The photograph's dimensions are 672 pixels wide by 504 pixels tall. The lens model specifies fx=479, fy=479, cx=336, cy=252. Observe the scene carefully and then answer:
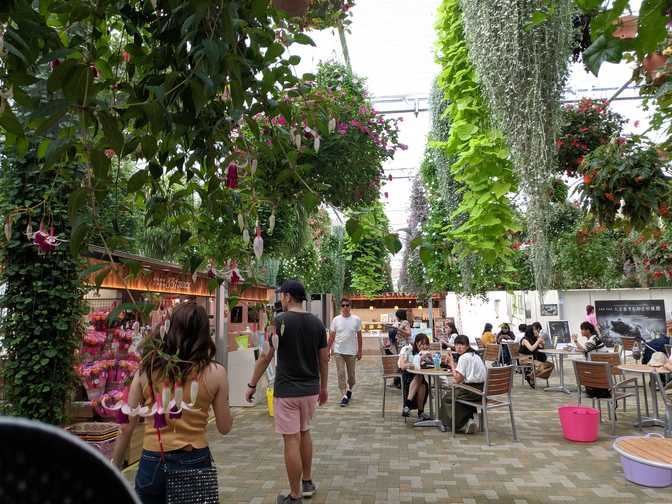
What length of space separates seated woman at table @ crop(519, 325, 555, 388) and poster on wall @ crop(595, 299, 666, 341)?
427 centimetres

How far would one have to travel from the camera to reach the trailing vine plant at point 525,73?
3.44m

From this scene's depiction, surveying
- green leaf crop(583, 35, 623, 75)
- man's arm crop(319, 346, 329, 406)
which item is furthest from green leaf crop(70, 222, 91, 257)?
man's arm crop(319, 346, 329, 406)

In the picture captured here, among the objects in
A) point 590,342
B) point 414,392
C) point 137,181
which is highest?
point 137,181

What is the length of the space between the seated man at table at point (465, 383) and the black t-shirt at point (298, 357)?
258 centimetres

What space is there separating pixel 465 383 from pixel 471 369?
0.60 ft

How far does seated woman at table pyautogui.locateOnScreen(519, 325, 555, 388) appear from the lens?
29.3 feet

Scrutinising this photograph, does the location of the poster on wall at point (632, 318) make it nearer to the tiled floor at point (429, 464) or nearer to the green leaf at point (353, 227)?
the tiled floor at point (429, 464)

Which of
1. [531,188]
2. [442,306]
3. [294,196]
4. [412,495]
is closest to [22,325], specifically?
[294,196]

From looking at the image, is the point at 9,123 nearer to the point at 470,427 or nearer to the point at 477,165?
the point at 477,165

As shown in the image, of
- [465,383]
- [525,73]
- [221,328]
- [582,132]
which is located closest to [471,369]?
[465,383]

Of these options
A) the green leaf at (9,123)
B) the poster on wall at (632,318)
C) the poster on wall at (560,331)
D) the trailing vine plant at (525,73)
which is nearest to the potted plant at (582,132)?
the trailing vine plant at (525,73)

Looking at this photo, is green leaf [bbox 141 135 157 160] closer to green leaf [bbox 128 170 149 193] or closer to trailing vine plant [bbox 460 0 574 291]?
green leaf [bbox 128 170 149 193]

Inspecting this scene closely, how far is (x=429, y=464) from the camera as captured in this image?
4582 mm

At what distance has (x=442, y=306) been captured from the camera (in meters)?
26.5
